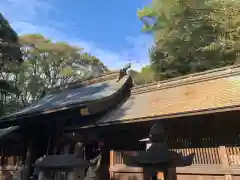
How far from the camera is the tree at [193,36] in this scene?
1552cm

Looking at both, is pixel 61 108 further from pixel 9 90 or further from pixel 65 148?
pixel 9 90

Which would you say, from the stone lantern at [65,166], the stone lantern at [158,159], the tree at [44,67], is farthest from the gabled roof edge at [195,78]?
the tree at [44,67]

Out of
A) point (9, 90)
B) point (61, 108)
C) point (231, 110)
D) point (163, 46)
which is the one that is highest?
point (163, 46)

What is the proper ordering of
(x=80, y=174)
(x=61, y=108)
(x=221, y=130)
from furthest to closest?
(x=61, y=108) → (x=221, y=130) → (x=80, y=174)

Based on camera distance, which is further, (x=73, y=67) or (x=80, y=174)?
(x=73, y=67)

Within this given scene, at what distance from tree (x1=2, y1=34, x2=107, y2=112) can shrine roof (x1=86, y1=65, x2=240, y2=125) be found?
1874 centimetres

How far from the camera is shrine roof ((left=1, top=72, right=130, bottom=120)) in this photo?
11.8m

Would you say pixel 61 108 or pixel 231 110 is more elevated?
pixel 61 108

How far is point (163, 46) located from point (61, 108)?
430 inches

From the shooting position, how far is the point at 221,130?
797 cm

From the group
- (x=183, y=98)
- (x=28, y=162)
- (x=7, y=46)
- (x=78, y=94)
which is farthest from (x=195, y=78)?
(x=7, y=46)

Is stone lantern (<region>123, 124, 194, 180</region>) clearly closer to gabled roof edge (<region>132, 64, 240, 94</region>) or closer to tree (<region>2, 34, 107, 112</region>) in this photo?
gabled roof edge (<region>132, 64, 240, 94</region>)

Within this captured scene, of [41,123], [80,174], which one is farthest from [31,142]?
[80,174]

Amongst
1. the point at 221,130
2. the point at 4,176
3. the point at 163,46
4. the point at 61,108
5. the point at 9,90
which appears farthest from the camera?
the point at 163,46
